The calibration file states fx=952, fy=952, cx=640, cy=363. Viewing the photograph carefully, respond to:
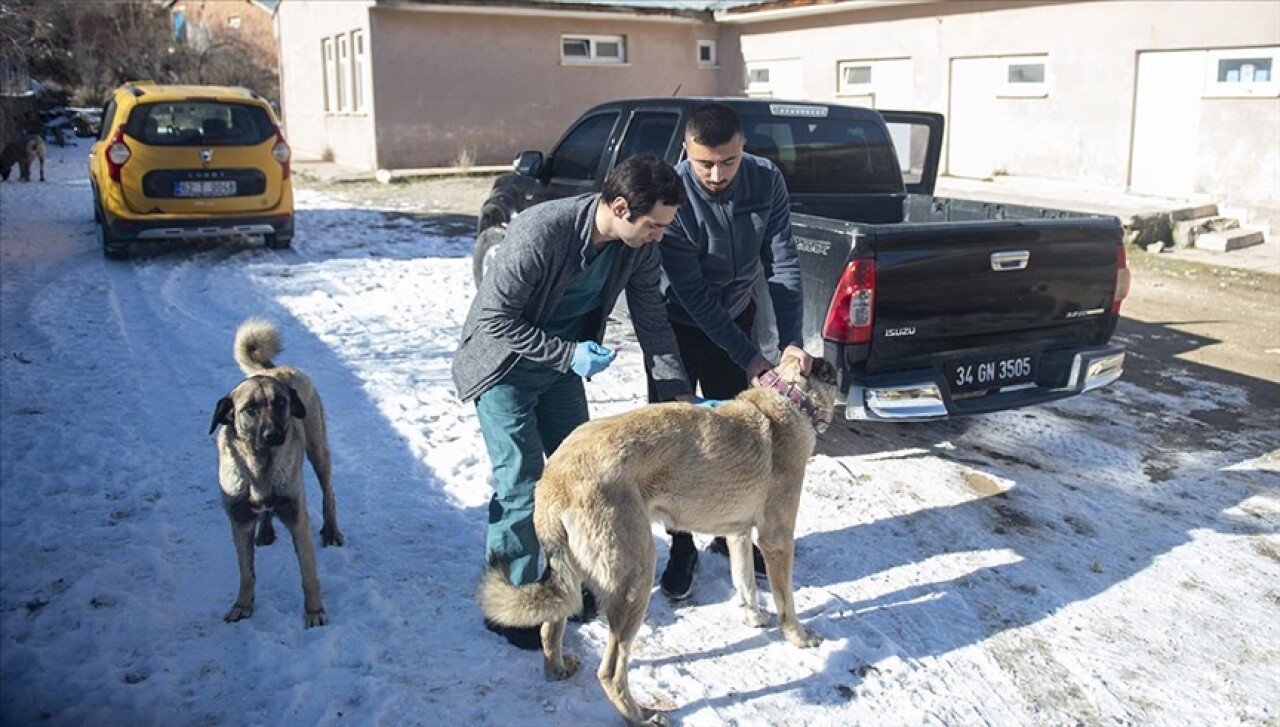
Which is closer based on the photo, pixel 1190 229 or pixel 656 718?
pixel 656 718

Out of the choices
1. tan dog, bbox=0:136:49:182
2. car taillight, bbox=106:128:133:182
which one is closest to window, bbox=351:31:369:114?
tan dog, bbox=0:136:49:182

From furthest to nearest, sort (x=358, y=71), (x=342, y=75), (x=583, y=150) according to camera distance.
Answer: (x=342, y=75) < (x=358, y=71) < (x=583, y=150)

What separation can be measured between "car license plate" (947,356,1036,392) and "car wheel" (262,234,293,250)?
354 inches

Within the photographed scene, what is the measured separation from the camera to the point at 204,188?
1057cm

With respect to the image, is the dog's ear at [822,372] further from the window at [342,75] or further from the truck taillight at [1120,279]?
the window at [342,75]

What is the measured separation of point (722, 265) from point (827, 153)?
2898 mm

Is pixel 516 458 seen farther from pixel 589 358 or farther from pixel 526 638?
pixel 526 638

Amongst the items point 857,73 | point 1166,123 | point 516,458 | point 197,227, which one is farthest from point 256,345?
point 857,73

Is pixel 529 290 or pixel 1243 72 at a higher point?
pixel 1243 72

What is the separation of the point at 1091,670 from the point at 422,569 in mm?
2737

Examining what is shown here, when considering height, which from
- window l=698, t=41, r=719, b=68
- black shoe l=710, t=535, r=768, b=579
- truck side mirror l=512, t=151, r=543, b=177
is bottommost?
black shoe l=710, t=535, r=768, b=579

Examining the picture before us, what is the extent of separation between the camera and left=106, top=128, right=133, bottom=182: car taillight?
33.3 ft

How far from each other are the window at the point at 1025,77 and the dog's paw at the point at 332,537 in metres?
14.8

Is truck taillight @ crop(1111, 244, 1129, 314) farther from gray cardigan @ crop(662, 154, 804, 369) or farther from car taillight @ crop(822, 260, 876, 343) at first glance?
gray cardigan @ crop(662, 154, 804, 369)
